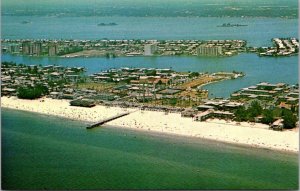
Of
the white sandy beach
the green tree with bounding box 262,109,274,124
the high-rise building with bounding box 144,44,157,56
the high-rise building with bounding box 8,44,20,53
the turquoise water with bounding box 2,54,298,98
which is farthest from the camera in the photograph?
the high-rise building with bounding box 144,44,157,56

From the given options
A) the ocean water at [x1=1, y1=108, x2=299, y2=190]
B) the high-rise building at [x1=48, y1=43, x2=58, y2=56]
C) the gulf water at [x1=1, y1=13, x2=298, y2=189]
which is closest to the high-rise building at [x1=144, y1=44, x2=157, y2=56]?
the high-rise building at [x1=48, y1=43, x2=58, y2=56]

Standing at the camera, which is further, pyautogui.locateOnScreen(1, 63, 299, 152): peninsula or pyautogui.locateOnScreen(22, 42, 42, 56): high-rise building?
pyautogui.locateOnScreen(22, 42, 42, 56): high-rise building

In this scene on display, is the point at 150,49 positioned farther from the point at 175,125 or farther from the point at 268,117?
the point at 268,117

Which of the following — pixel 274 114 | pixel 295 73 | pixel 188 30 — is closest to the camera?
pixel 274 114

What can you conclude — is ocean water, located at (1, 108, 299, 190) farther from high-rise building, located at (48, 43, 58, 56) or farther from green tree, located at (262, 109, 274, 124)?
high-rise building, located at (48, 43, 58, 56)

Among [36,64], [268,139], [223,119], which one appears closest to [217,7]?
[223,119]

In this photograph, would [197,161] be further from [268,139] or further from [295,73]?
[295,73]

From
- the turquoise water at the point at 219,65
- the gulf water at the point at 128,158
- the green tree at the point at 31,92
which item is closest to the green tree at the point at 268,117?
the gulf water at the point at 128,158
